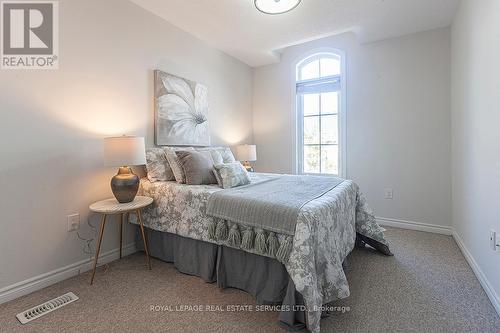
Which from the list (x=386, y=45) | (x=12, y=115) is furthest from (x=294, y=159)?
(x=12, y=115)

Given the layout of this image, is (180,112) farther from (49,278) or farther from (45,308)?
(45,308)

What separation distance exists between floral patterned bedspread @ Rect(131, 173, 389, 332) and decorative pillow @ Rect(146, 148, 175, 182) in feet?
0.31

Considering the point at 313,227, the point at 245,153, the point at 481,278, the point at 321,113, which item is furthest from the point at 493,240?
the point at 245,153

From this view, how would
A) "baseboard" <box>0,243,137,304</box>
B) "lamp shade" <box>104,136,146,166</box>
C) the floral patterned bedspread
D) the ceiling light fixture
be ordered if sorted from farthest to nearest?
the ceiling light fixture → "lamp shade" <box>104,136,146,166</box> → "baseboard" <box>0,243,137,304</box> → the floral patterned bedspread

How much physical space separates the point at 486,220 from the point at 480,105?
0.91 meters

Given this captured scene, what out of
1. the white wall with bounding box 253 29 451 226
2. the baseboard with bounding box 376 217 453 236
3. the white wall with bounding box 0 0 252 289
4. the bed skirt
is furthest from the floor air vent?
the baseboard with bounding box 376 217 453 236

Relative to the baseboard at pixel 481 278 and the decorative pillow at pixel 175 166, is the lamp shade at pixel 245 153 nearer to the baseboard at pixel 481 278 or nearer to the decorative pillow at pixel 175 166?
the decorative pillow at pixel 175 166

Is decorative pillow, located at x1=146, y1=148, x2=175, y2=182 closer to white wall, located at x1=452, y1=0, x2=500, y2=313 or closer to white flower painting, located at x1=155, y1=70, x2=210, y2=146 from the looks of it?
white flower painting, located at x1=155, y1=70, x2=210, y2=146

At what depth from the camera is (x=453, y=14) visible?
277 centimetres

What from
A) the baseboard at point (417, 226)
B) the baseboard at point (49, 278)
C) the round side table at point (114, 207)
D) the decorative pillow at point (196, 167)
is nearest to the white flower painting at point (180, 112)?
the decorative pillow at point (196, 167)

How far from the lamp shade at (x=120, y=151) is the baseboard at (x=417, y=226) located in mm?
3275

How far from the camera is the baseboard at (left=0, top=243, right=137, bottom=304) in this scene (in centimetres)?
177

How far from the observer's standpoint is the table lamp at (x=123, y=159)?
81.5 inches

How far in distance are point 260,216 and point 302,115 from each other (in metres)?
2.89
